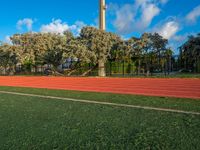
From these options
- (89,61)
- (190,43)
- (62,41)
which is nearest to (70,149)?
(89,61)

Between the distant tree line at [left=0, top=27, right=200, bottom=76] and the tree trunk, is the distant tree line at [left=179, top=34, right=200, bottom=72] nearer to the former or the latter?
the distant tree line at [left=0, top=27, right=200, bottom=76]

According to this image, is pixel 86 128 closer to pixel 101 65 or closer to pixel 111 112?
pixel 111 112

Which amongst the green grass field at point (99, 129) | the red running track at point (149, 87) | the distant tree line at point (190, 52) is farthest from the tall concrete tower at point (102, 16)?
the green grass field at point (99, 129)

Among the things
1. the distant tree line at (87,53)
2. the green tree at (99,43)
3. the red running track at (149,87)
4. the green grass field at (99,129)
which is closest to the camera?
the green grass field at (99,129)

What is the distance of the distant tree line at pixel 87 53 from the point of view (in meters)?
24.2

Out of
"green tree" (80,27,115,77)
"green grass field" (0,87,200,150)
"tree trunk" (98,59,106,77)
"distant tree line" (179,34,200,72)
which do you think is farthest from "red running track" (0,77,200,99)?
"green tree" (80,27,115,77)

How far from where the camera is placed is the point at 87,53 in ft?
92.6

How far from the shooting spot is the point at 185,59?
23.4 meters

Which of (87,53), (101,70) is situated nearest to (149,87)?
(101,70)

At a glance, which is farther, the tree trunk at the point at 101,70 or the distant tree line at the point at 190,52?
the tree trunk at the point at 101,70

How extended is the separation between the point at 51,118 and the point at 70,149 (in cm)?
238

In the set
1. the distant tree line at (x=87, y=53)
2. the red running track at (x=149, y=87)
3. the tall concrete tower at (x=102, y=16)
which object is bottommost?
the red running track at (x=149, y=87)

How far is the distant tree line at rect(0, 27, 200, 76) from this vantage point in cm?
2417

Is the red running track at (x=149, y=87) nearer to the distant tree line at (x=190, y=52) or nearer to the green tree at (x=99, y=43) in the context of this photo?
the distant tree line at (x=190, y=52)
